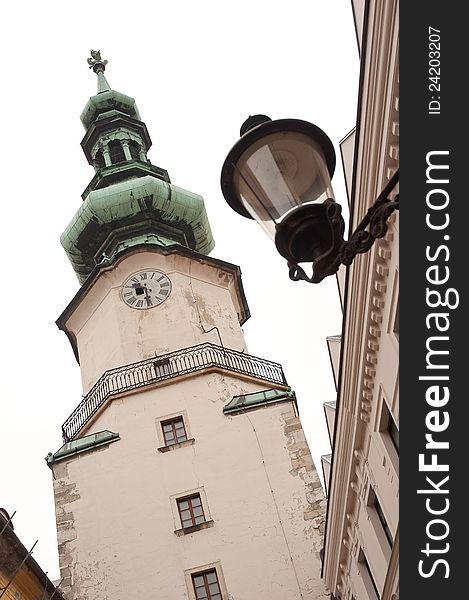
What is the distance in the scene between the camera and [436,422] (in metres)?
4.41

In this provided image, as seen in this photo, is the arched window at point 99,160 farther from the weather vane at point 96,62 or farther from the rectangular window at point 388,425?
the rectangular window at point 388,425

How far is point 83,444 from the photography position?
22.0 meters

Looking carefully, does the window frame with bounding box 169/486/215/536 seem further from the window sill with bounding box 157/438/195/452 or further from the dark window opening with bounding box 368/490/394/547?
the dark window opening with bounding box 368/490/394/547

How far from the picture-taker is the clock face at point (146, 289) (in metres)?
25.8

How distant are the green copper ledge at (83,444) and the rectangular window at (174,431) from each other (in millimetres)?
1226

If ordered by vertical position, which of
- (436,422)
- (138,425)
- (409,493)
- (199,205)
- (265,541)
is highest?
(199,205)

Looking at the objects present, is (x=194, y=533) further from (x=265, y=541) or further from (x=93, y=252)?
(x=93, y=252)

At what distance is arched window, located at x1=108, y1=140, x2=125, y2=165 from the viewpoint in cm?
3410

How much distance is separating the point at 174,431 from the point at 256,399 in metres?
2.23

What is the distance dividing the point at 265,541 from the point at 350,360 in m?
9.72

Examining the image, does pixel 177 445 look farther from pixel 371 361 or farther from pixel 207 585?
pixel 371 361

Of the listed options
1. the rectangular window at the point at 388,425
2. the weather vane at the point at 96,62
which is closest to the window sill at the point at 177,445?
the rectangular window at the point at 388,425

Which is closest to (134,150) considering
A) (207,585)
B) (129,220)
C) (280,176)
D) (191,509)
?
(129,220)

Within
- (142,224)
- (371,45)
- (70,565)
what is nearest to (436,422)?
(371,45)
